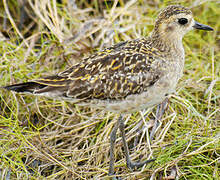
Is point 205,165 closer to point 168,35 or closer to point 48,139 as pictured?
point 168,35

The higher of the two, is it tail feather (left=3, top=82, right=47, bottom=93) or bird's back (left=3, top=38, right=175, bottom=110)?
tail feather (left=3, top=82, right=47, bottom=93)

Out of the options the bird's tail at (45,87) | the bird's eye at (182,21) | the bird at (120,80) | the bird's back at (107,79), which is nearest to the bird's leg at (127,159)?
the bird at (120,80)

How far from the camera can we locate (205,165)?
3.87 m

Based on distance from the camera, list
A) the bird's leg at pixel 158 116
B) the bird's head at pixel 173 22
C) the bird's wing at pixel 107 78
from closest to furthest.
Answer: the bird's wing at pixel 107 78 → the bird's head at pixel 173 22 → the bird's leg at pixel 158 116

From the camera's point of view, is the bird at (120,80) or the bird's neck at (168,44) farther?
the bird's neck at (168,44)

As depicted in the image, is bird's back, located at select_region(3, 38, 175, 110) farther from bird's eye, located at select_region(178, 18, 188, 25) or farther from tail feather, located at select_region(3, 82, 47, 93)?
bird's eye, located at select_region(178, 18, 188, 25)

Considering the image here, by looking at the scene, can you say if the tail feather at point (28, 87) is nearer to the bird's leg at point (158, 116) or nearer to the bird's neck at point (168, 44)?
the bird's neck at point (168, 44)

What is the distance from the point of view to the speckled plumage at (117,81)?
3754 mm

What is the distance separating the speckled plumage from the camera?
3754 millimetres

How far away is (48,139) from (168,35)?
1.94 metres

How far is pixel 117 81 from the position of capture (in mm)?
3752

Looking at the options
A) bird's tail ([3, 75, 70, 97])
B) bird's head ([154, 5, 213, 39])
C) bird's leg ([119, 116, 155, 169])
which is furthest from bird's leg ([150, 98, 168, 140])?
bird's tail ([3, 75, 70, 97])

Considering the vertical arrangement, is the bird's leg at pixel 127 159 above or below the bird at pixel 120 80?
below

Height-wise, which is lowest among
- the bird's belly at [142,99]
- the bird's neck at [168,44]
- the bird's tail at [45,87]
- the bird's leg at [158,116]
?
the bird's leg at [158,116]
